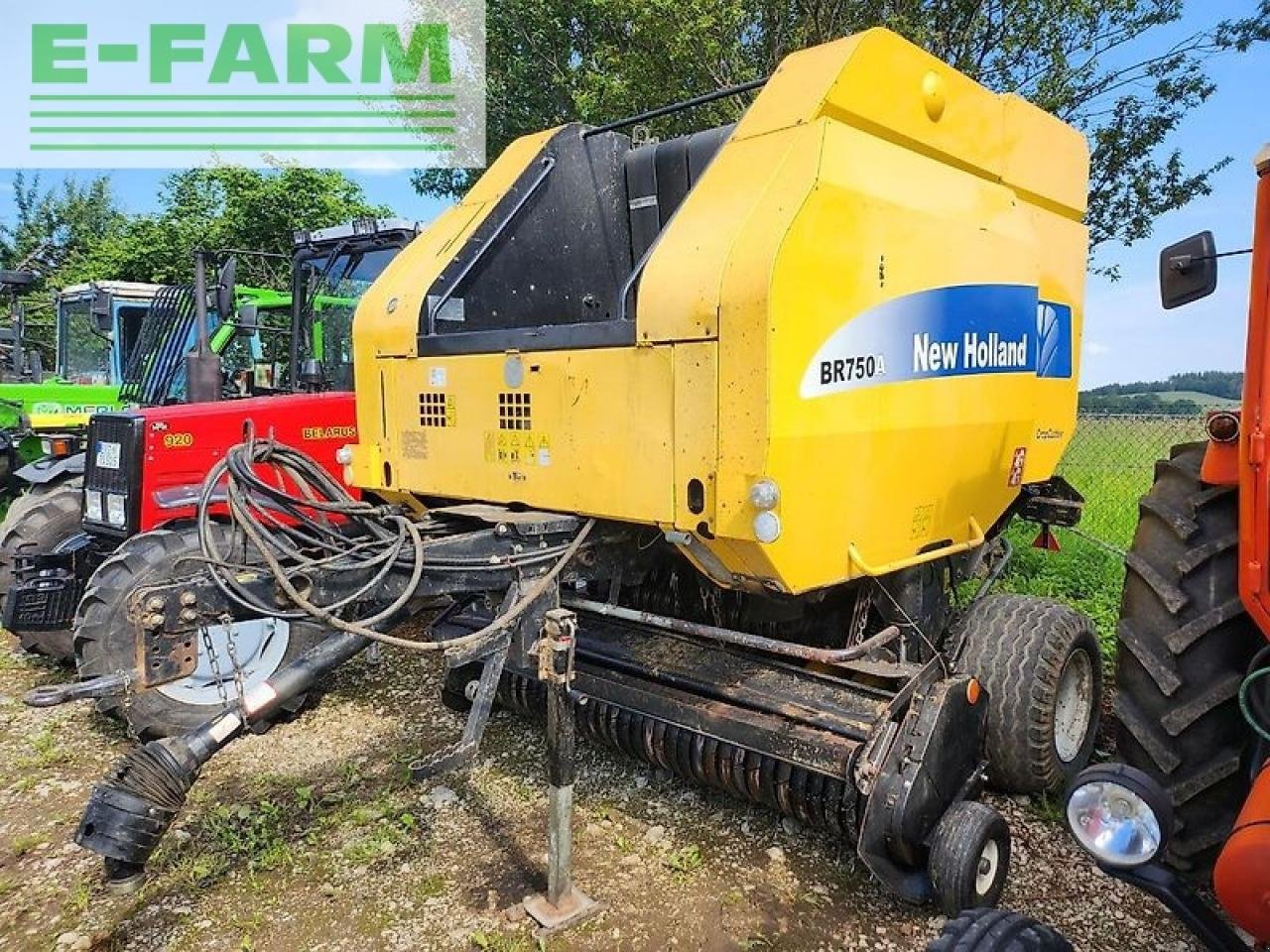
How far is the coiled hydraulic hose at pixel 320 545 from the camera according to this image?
244 cm

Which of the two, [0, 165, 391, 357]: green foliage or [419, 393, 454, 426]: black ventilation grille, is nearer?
[419, 393, 454, 426]: black ventilation grille

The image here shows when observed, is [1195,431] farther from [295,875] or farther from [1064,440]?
[295,875]

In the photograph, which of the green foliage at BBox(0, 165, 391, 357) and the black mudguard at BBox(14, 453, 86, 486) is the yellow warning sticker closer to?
the black mudguard at BBox(14, 453, 86, 486)

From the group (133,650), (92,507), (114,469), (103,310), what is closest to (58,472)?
(92,507)

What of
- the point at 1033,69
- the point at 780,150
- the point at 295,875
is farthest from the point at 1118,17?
the point at 295,875

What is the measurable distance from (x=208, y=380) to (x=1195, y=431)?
7.56 meters

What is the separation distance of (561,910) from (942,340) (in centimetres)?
211

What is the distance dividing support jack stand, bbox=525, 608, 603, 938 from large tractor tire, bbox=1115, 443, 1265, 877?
5.09 ft

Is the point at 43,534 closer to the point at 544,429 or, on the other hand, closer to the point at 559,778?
the point at 544,429

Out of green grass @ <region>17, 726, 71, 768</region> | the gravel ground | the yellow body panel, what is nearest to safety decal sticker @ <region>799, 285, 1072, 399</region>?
the yellow body panel

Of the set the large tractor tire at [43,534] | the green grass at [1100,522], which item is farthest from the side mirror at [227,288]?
the green grass at [1100,522]

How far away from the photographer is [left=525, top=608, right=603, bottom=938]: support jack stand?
246cm

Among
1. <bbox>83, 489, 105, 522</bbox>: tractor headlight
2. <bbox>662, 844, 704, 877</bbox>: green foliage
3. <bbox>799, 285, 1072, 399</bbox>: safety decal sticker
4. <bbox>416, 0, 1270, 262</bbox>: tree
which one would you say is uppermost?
<bbox>416, 0, 1270, 262</bbox>: tree

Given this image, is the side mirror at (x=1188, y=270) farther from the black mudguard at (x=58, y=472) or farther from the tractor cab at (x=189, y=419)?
the black mudguard at (x=58, y=472)
